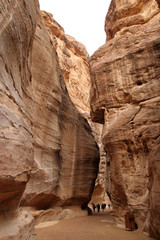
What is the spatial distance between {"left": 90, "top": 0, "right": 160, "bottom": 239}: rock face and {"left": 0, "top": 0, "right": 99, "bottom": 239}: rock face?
234 centimetres

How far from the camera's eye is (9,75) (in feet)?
14.1

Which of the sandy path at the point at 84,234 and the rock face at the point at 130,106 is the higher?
the rock face at the point at 130,106

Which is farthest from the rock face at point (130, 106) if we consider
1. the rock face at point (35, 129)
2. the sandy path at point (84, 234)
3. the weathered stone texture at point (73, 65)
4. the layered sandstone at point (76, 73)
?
the weathered stone texture at point (73, 65)

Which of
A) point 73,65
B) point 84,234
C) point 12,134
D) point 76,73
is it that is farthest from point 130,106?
point 73,65

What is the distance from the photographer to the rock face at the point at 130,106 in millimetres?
8820

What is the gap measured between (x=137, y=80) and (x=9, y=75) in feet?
24.9

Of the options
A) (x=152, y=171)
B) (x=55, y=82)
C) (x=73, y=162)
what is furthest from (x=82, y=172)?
(x=152, y=171)

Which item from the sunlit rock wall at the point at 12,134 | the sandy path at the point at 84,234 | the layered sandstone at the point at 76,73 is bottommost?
the sandy path at the point at 84,234

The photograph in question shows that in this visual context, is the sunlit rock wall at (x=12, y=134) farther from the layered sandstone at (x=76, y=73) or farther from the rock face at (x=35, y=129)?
the layered sandstone at (x=76, y=73)

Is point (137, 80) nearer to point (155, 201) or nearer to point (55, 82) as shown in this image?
point (55, 82)

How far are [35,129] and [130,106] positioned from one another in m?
4.79

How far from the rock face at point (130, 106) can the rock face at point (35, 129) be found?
2.34 meters

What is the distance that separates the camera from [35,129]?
30.1 ft

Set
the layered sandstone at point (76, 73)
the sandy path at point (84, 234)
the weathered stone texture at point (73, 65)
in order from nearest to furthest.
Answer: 1. the sandy path at point (84, 234)
2. the layered sandstone at point (76, 73)
3. the weathered stone texture at point (73, 65)
